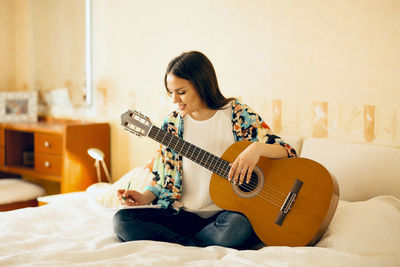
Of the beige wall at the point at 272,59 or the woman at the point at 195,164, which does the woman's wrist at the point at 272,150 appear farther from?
the beige wall at the point at 272,59

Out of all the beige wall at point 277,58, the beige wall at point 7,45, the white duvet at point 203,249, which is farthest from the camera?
the beige wall at point 7,45

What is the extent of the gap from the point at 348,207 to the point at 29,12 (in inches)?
115

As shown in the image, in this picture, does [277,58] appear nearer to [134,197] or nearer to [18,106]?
[134,197]

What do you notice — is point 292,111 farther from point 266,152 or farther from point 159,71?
point 159,71

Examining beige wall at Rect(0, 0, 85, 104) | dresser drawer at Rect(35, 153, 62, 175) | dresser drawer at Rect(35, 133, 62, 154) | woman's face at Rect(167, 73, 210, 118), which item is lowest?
dresser drawer at Rect(35, 153, 62, 175)

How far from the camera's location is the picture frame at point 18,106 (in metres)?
3.05

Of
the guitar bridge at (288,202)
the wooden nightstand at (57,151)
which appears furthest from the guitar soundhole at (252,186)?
the wooden nightstand at (57,151)

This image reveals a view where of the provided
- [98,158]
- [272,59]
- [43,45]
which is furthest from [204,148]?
[43,45]

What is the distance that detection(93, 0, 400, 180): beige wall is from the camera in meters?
1.99

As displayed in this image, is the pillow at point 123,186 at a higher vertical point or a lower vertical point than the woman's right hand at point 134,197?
lower

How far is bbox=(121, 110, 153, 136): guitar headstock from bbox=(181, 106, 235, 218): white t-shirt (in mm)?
206

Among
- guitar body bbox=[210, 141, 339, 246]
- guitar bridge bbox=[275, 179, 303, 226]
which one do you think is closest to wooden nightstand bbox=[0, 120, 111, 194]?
guitar body bbox=[210, 141, 339, 246]

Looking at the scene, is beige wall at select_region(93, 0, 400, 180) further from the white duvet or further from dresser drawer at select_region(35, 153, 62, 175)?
the white duvet

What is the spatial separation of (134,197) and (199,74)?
0.57 m
